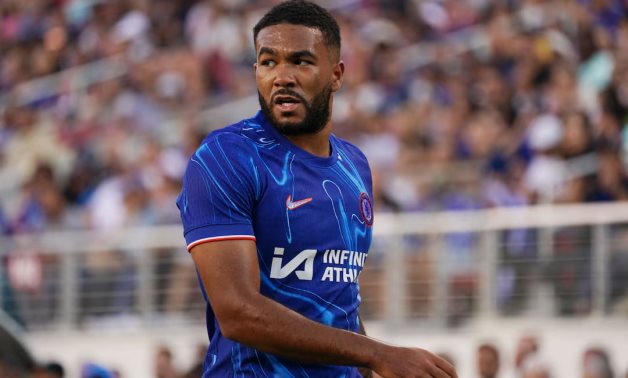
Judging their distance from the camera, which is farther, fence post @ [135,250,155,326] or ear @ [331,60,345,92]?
fence post @ [135,250,155,326]

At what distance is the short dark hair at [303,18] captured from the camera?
14.0ft

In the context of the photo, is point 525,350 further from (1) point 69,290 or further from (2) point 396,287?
(1) point 69,290

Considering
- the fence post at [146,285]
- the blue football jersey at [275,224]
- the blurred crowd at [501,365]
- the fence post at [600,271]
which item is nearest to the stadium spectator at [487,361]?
the blurred crowd at [501,365]

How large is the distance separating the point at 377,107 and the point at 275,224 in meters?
10.2

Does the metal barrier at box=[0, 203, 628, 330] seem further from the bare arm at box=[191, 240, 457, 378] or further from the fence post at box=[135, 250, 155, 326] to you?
the bare arm at box=[191, 240, 457, 378]

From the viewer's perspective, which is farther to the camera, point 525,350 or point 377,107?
point 377,107

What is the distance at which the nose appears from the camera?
420cm

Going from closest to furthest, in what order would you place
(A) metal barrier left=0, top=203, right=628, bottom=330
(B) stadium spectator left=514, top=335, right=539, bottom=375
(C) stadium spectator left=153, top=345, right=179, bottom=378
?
(B) stadium spectator left=514, top=335, right=539, bottom=375
(A) metal barrier left=0, top=203, right=628, bottom=330
(C) stadium spectator left=153, top=345, right=179, bottom=378

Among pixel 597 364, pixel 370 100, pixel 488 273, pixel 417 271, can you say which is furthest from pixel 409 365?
pixel 370 100

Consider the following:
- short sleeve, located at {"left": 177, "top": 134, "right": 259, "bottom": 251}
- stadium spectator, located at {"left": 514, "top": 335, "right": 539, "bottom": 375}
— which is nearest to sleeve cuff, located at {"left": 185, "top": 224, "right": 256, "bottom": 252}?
short sleeve, located at {"left": 177, "top": 134, "right": 259, "bottom": 251}

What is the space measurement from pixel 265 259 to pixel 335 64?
2.31ft

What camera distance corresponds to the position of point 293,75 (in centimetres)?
421

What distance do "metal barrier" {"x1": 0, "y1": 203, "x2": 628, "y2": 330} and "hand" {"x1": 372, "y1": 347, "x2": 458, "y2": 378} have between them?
22.8ft

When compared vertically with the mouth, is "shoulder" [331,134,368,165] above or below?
below
